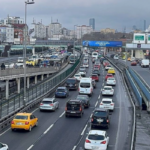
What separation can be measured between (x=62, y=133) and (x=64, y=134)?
297 mm

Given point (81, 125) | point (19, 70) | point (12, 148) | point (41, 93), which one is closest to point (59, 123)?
point (81, 125)

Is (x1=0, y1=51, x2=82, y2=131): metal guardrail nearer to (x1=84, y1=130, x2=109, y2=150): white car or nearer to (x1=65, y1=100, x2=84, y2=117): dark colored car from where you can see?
(x1=65, y1=100, x2=84, y2=117): dark colored car

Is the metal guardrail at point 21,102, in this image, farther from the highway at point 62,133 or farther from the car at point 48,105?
the car at point 48,105

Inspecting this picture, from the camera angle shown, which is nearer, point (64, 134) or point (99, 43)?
point (64, 134)

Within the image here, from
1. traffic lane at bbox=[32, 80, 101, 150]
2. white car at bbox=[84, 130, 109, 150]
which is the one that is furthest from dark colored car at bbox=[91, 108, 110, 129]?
white car at bbox=[84, 130, 109, 150]

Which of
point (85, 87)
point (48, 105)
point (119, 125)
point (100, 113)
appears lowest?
point (119, 125)

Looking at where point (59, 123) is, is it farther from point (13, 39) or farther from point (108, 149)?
point (13, 39)

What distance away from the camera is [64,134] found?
2283 cm

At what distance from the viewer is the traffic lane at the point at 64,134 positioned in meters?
19.9

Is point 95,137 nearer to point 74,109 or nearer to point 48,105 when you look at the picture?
point 74,109

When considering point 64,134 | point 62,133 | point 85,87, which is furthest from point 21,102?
point 85,87

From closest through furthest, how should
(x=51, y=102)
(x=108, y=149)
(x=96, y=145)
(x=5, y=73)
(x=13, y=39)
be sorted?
1. (x=96, y=145)
2. (x=108, y=149)
3. (x=51, y=102)
4. (x=5, y=73)
5. (x=13, y=39)

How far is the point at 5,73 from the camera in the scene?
133ft

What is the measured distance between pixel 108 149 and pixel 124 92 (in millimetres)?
25437
